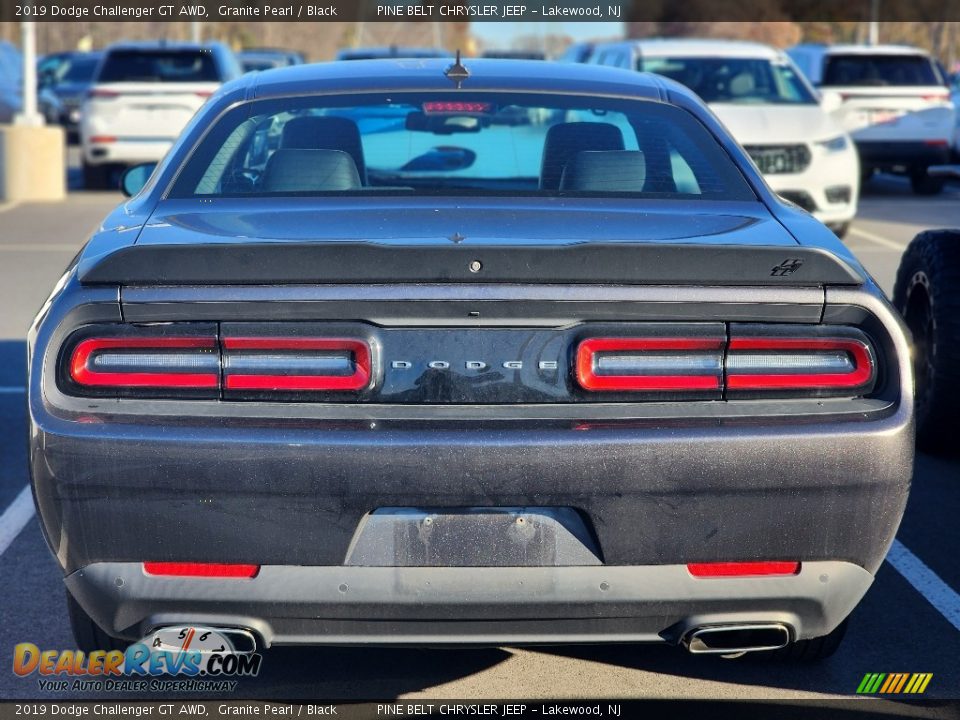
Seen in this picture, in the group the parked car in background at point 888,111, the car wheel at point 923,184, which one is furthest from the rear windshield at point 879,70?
the car wheel at point 923,184

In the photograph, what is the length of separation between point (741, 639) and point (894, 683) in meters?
0.74

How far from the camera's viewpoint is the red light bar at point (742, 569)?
9.87 ft

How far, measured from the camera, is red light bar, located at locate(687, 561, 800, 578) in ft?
9.87

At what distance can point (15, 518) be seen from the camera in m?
5.03

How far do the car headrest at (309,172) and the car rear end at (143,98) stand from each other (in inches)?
473

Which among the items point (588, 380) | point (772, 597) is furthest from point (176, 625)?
point (772, 597)

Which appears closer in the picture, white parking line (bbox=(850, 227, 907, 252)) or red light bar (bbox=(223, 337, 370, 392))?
red light bar (bbox=(223, 337, 370, 392))

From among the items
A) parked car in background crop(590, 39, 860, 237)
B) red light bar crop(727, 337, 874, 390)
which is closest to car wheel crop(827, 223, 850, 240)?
parked car in background crop(590, 39, 860, 237)

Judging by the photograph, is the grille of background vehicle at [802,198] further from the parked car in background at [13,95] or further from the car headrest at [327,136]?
the parked car in background at [13,95]

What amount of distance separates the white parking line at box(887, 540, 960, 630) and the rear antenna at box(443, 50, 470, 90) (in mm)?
2054

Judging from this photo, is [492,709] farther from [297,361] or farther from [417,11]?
[417,11]

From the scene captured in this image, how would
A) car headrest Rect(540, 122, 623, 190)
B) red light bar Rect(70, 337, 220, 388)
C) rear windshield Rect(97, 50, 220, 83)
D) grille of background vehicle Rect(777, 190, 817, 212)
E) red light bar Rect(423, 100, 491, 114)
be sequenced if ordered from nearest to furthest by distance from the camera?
red light bar Rect(70, 337, 220, 388) < car headrest Rect(540, 122, 623, 190) < red light bar Rect(423, 100, 491, 114) < grille of background vehicle Rect(777, 190, 817, 212) < rear windshield Rect(97, 50, 220, 83)

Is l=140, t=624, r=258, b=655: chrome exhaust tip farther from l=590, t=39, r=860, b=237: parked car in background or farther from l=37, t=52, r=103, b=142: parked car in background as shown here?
l=37, t=52, r=103, b=142: parked car in background

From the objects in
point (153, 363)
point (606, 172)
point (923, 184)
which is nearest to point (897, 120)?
point (923, 184)
